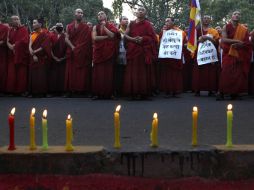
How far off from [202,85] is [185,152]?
7.37 m

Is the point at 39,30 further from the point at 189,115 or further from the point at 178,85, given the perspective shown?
the point at 189,115

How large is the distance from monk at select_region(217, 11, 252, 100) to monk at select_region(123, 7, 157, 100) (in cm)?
148

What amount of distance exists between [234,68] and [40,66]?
4309mm

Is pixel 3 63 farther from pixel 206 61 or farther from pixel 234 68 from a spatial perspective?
pixel 234 68

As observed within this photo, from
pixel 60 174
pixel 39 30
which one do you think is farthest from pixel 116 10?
pixel 60 174

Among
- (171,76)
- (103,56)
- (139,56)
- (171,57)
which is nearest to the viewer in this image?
(139,56)

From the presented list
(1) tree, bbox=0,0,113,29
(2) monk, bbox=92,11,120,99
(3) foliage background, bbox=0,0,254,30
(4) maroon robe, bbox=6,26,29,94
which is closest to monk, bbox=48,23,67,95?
(4) maroon robe, bbox=6,26,29,94

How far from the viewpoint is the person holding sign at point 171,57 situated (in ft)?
36.9

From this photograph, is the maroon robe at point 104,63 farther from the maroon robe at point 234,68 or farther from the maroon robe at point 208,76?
the maroon robe at point 234,68

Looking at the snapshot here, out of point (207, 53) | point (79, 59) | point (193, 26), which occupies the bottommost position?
point (79, 59)

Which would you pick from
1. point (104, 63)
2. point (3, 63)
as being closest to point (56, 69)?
point (3, 63)

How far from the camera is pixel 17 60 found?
11.6 meters

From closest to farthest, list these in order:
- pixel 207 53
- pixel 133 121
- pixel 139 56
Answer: pixel 133 121, pixel 139 56, pixel 207 53

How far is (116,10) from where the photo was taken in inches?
1469
